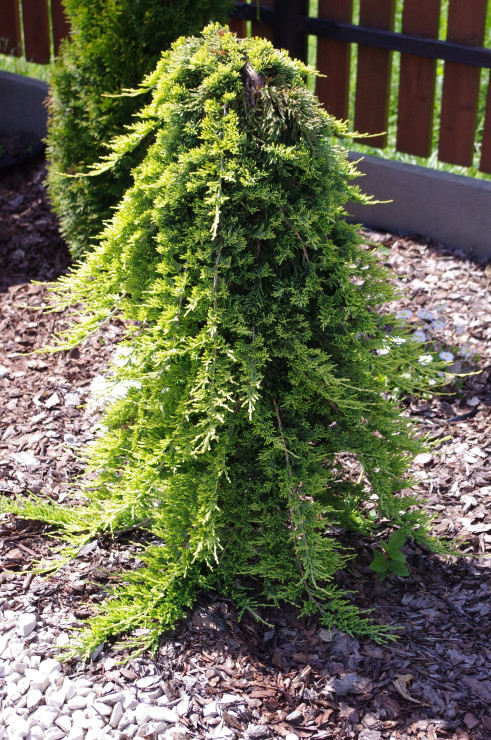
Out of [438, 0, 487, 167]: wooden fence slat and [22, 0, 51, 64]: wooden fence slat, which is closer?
[438, 0, 487, 167]: wooden fence slat

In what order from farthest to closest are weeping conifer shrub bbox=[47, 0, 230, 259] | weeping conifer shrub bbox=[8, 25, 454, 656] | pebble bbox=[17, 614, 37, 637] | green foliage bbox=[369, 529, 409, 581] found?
weeping conifer shrub bbox=[47, 0, 230, 259], green foliage bbox=[369, 529, 409, 581], pebble bbox=[17, 614, 37, 637], weeping conifer shrub bbox=[8, 25, 454, 656]

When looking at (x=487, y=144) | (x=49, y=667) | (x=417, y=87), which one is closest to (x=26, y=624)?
(x=49, y=667)

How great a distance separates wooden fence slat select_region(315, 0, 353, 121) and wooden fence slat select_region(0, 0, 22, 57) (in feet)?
9.35

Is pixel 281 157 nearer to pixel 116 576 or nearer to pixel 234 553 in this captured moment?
pixel 234 553

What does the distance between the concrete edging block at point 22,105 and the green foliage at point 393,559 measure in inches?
190

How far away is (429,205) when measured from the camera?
519cm

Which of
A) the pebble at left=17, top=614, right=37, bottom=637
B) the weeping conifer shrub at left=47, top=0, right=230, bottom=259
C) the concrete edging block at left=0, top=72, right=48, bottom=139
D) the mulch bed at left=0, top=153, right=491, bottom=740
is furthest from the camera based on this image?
the concrete edging block at left=0, top=72, right=48, bottom=139

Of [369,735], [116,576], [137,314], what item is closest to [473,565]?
[369,735]

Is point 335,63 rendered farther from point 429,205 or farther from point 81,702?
point 81,702

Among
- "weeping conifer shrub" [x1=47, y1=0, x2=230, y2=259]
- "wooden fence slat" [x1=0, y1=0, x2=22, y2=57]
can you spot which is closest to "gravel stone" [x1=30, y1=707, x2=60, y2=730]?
"weeping conifer shrub" [x1=47, y1=0, x2=230, y2=259]

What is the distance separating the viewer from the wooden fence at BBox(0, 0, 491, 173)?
16.6 ft

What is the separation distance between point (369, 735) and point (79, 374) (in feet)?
7.64

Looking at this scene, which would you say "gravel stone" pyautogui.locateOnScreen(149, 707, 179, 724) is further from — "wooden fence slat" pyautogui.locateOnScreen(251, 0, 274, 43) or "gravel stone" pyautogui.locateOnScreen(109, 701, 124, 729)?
"wooden fence slat" pyautogui.locateOnScreen(251, 0, 274, 43)

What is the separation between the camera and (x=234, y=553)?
2.66m
